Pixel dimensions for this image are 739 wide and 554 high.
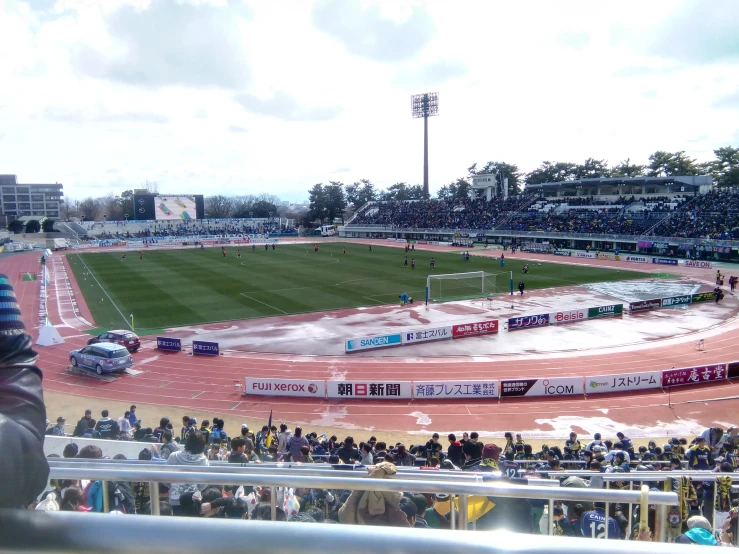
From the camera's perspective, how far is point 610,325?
35125 millimetres

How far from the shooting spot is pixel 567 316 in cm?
3609

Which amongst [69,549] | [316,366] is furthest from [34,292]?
[69,549]

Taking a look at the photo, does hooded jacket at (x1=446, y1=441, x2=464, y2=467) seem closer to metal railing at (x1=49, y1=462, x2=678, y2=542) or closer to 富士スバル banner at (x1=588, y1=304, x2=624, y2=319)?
metal railing at (x1=49, y1=462, x2=678, y2=542)

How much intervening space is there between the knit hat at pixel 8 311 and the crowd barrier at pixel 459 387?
71.0 feet

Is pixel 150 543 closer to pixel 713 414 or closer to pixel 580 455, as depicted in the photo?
pixel 580 455

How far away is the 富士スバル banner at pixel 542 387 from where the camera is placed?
23.1 m

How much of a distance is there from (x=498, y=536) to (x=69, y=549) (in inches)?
41.5

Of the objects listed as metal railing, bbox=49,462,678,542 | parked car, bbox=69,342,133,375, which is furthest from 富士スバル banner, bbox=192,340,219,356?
metal railing, bbox=49,462,678,542

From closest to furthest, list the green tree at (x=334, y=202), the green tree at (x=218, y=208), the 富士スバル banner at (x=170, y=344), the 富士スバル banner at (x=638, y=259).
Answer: the 富士スバル banner at (x=170, y=344) → the 富士スバル banner at (x=638, y=259) → the green tree at (x=334, y=202) → the green tree at (x=218, y=208)

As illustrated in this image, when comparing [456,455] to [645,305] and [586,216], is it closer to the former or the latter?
[645,305]

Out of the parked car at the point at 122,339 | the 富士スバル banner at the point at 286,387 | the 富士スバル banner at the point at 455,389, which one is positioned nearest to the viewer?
the 富士スバル banner at the point at 455,389

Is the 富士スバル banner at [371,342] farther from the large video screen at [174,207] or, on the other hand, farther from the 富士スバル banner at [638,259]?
the large video screen at [174,207]

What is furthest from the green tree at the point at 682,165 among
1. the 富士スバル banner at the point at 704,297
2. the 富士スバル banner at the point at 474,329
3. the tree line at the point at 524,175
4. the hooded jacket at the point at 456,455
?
the hooded jacket at the point at 456,455

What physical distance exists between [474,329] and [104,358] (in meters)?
20.0
